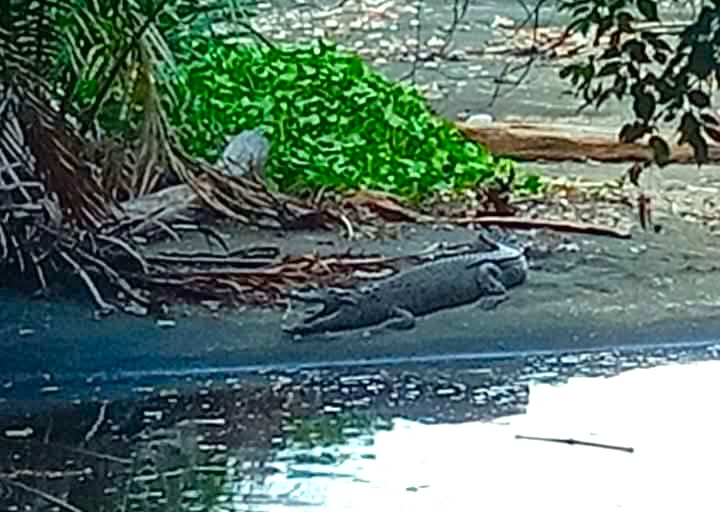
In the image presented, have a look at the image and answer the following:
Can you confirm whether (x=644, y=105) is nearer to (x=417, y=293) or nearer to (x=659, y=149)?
(x=659, y=149)

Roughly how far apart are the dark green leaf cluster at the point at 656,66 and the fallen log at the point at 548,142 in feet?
17.8

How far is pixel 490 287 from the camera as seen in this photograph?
611cm

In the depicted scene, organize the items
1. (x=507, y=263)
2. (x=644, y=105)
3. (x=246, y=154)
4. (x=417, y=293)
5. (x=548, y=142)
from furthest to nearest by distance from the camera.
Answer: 1. (x=548, y=142)
2. (x=246, y=154)
3. (x=507, y=263)
4. (x=417, y=293)
5. (x=644, y=105)

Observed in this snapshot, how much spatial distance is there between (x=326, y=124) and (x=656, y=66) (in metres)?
5.46

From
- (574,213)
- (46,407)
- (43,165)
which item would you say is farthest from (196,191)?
(46,407)

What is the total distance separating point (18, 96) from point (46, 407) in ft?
4.30

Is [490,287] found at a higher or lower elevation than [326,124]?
lower

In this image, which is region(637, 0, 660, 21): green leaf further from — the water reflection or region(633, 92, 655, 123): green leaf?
the water reflection

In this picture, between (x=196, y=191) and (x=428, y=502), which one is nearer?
(x=428, y=502)

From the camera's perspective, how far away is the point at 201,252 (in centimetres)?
648

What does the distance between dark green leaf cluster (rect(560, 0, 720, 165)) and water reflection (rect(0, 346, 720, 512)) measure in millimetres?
1816

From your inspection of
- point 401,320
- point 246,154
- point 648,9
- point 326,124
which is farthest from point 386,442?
point 326,124

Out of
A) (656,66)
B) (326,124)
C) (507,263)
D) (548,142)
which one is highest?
(656,66)

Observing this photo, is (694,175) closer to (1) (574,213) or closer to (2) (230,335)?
(1) (574,213)
